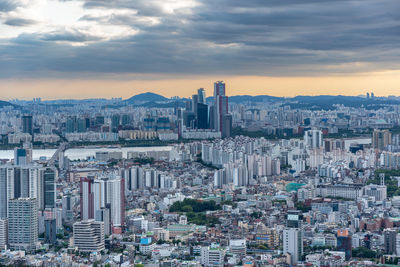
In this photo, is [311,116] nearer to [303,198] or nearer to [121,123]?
[121,123]

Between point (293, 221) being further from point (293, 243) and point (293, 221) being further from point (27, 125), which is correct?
point (27, 125)

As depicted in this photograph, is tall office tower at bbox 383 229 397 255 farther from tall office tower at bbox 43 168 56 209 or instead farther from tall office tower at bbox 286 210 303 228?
tall office tower at bbox 43 168 56 209

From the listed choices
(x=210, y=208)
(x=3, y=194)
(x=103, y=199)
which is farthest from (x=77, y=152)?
(x=103, y=199)

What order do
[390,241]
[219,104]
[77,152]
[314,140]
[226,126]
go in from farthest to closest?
[219,104] < [226,126] < [77,152] < [314,140] < [390,241]

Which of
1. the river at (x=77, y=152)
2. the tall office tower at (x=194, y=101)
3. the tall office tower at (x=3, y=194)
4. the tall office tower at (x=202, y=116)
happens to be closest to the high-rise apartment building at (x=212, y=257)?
the tall office tower at (x=3, y=194)

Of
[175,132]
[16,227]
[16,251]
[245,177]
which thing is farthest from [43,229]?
[175,132]

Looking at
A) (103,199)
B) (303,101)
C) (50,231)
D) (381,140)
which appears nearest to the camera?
(50,231)
